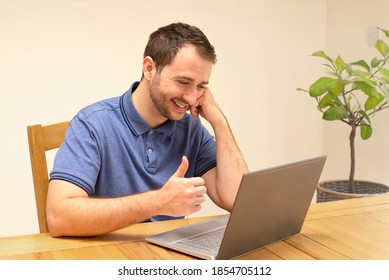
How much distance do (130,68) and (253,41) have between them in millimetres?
765

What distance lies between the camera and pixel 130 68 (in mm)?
2744

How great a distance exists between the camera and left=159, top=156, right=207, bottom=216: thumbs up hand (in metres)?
1.17

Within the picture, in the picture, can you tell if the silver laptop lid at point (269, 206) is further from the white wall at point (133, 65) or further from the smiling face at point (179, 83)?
the white wall at point (133, 65)

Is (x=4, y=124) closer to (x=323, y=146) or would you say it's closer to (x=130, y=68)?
(x=130, y=68)

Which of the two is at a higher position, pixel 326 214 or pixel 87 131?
pixel 87 131

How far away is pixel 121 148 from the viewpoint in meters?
1.48

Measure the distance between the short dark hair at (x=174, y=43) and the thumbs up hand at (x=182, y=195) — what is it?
43cm

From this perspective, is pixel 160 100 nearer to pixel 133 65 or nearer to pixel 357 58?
pixel 133 65

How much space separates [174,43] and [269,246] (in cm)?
64

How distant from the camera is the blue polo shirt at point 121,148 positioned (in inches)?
54.2

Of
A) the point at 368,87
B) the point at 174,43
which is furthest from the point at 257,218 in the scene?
the point at 368,87

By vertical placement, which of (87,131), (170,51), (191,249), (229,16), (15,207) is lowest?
(15,207)

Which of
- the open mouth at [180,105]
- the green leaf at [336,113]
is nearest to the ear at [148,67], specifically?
the open mouth at [180,105]
